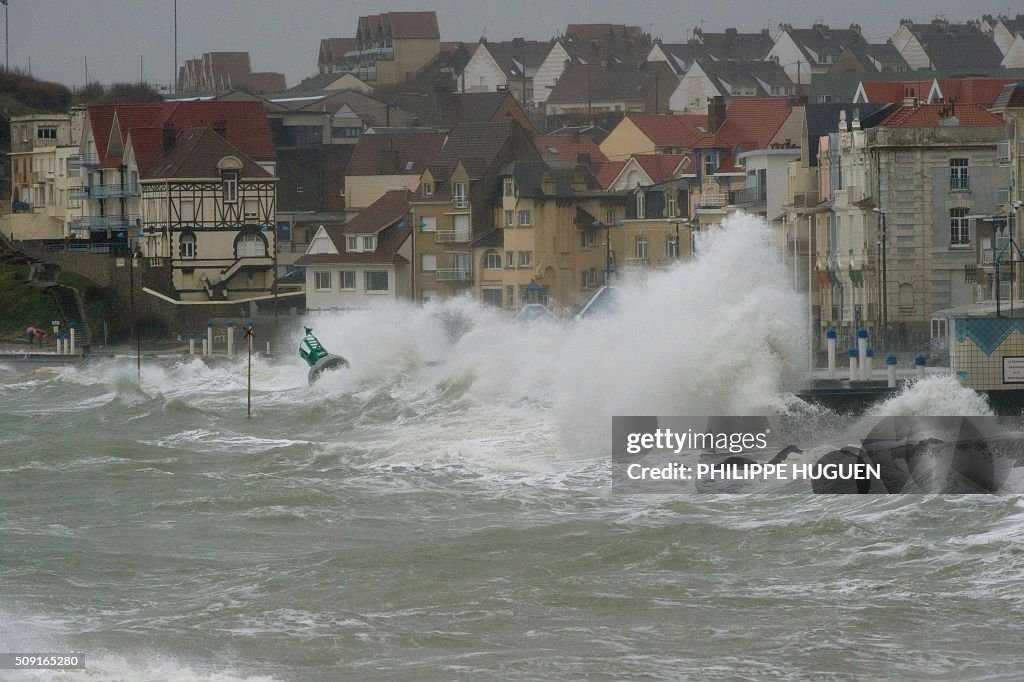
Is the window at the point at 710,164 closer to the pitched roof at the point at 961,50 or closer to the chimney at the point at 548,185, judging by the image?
the chimney at the point at 548,185

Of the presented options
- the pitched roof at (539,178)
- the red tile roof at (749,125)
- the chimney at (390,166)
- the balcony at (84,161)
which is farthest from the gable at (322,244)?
the red tile roof at (749,125)

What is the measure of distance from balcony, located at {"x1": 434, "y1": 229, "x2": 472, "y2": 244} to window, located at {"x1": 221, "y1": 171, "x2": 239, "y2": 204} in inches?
371

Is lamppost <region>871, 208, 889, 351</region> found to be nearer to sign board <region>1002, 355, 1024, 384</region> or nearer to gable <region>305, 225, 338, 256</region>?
sign board <region>1002, 355, 1024, 384</region>

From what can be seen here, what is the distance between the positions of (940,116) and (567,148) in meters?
41.8

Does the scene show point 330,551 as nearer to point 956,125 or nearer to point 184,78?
point 956,125

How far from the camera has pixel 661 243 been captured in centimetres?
7006

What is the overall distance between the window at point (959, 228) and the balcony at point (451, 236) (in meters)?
29.2

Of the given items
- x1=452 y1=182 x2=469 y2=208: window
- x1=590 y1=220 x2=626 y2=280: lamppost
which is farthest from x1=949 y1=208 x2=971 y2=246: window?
x1=452 y1=182 x2=469 y2=208: window

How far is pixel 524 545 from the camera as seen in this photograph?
78.7 ft

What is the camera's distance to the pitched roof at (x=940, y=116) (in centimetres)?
4822

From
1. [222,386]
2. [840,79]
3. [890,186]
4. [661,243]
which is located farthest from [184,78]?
[890,186]

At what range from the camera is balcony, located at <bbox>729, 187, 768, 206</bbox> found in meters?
60.8

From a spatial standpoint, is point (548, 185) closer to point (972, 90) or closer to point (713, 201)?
point (713, 201)

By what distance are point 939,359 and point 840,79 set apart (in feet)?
169
